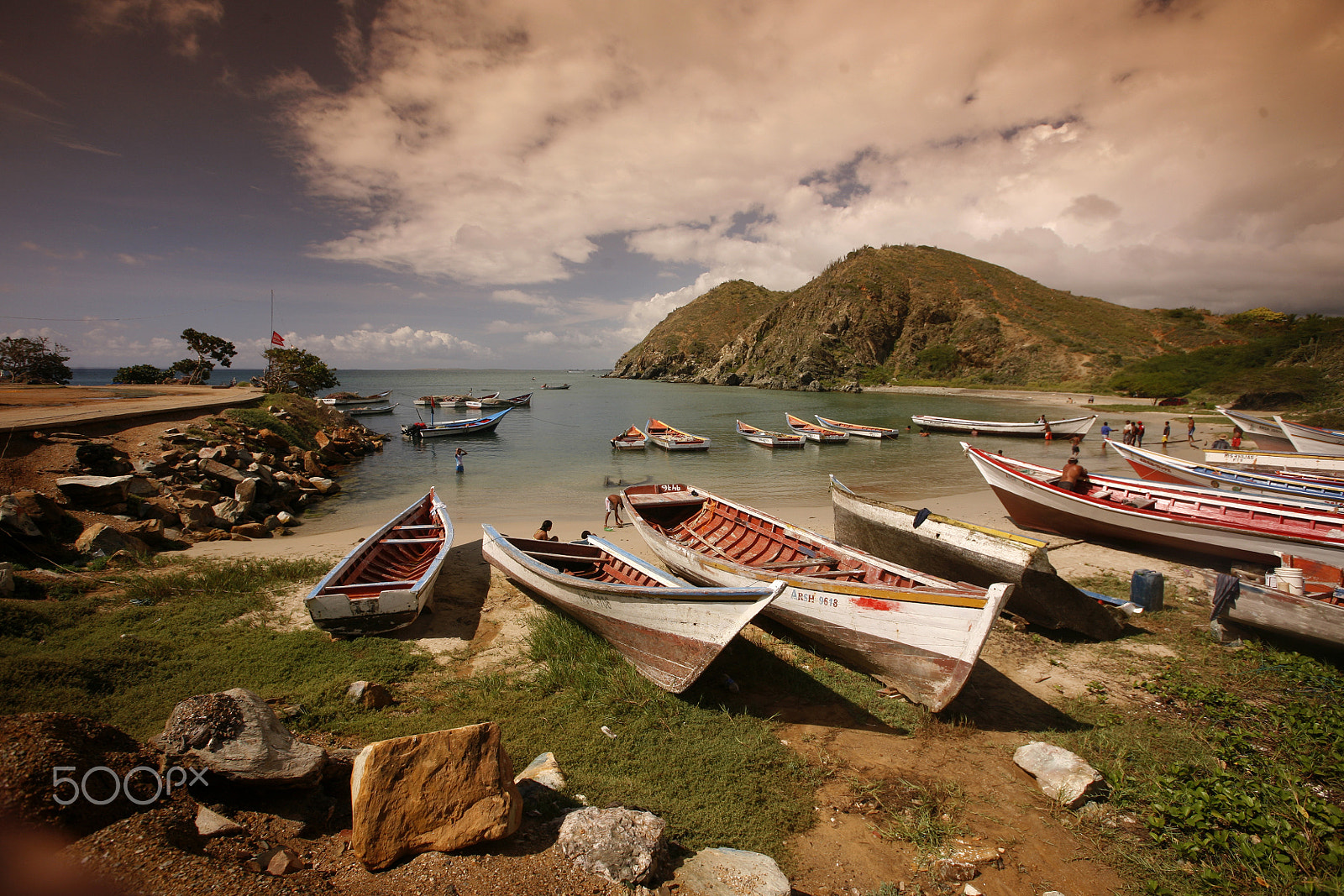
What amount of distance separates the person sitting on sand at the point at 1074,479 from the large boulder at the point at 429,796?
14152 millimetres

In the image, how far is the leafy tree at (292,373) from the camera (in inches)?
1644

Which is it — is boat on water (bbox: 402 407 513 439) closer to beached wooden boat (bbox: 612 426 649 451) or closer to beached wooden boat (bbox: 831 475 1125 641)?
beached wooden boat (bbox: 612 426 649 451)

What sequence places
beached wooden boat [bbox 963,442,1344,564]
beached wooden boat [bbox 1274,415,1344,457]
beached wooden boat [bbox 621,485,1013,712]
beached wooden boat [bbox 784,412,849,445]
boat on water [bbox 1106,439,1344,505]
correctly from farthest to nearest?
beached wooden boat [bbox 784,412,849,445]
beached wooden boat [bbox 1274,415,1344,457]
boat on water [bbox 1106,439,1344,505]
beached wooden boat [bbox 963,442,1344,564]
beached wooden boat [bbox 621,485,1013,712]

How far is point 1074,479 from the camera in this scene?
1273cm

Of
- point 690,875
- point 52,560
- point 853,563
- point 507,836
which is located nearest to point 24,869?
point 507,836

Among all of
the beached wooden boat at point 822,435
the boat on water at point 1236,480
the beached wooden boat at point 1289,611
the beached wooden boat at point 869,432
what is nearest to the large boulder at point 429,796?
the beached wooden boat at point 1289,611

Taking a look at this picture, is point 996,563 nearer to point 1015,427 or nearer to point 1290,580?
point 1290,580

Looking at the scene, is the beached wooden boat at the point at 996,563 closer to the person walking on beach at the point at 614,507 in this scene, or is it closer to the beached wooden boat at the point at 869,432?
the person walking on beach at the point at 614,507

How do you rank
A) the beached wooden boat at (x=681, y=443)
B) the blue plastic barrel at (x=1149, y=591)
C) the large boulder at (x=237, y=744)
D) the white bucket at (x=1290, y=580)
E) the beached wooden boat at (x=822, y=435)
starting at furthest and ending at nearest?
1. the beached wooden boat at (x=822, y=435)
2. the beached wooden boat at (x=681, y=443)
3. the blue plastic barrel at (x=1149, y=591)
4. the white bucket at (x=1290, y=580)
5. the large boulder at (x=237, y=744)

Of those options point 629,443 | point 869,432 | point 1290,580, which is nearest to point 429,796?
point 1290,580

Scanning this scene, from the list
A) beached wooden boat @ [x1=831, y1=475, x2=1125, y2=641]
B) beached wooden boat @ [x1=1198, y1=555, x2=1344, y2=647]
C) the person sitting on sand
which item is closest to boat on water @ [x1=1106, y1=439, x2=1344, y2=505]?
the person sitting on sand

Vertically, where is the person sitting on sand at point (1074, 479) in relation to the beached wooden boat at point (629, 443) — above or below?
above

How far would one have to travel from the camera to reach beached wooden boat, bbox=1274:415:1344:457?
70.5ft

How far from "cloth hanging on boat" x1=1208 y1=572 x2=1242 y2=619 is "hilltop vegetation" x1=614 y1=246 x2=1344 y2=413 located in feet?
176
